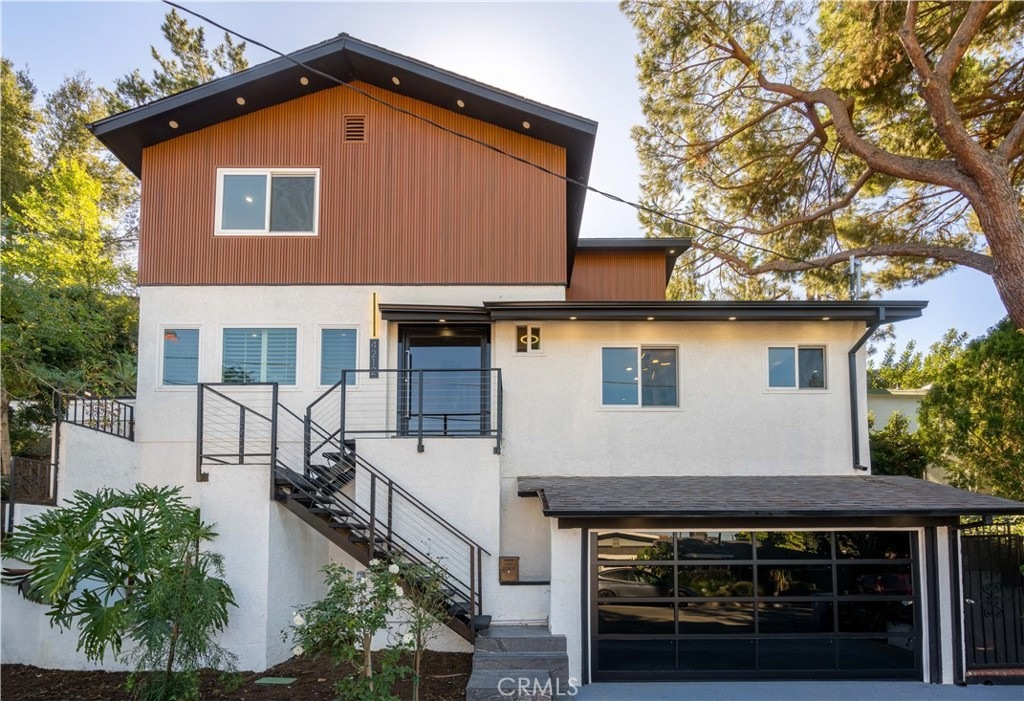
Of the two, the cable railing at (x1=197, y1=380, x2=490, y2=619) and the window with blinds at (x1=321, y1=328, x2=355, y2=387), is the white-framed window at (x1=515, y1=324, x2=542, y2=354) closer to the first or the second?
the window with blinds at (x1=321, y1=328, x2=355, y2=387)

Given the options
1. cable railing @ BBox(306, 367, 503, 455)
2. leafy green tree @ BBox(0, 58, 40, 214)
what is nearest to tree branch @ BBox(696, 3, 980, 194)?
cable railing @ BBox(306, 367, 503, 455)

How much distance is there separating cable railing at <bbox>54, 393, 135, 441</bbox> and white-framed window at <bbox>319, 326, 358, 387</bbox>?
10.1ft

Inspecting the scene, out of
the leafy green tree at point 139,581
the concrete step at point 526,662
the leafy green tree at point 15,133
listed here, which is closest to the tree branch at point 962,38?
the concrete step at point 526,662

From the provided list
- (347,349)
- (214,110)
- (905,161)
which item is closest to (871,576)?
(347,349)

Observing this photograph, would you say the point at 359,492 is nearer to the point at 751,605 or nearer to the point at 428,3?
the point at 751,605

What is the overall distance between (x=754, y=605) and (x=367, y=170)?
28.4ft

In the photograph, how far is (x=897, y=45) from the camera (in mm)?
13656

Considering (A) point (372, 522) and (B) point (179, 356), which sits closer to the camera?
(A) point (372, 522)

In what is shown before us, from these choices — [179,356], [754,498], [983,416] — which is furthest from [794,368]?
[179,356]

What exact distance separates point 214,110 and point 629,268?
8806mm

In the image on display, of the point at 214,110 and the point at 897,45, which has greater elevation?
the point at 897,45

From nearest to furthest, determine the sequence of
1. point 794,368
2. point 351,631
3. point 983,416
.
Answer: point 351,631 < point 794,368 < point 983,416

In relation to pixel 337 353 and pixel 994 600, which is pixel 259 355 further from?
pixel 994 600

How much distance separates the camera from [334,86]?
11367 millimetres
